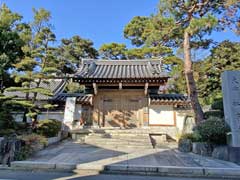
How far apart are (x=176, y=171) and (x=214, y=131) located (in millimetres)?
2671

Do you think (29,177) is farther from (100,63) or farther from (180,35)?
(100,63)

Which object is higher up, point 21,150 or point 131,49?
point 131,49

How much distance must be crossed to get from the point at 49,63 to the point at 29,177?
776 centimetres

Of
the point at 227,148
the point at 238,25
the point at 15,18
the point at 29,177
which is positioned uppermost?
the point at 15,18

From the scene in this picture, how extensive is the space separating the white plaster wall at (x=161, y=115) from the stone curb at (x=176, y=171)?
783 cm

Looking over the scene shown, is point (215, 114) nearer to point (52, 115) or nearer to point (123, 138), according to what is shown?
point (123, 138)

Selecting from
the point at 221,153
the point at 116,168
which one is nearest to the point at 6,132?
the point at 116,168

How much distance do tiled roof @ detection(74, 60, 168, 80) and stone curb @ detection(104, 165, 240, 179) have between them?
7839 millimetres

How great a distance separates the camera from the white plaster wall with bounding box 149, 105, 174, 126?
13.0 metres

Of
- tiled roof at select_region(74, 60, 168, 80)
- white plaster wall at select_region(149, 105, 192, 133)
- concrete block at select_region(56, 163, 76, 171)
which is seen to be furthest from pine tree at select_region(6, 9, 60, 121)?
white plaster wall at select_region(149, 105, 192, 133)

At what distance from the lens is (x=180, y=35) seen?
11859 millimetres

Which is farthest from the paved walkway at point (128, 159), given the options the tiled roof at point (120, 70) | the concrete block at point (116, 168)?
the tiled roof at point (120, 70)

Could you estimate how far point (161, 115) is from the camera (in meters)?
13.2

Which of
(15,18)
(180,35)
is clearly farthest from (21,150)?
(180,35)
